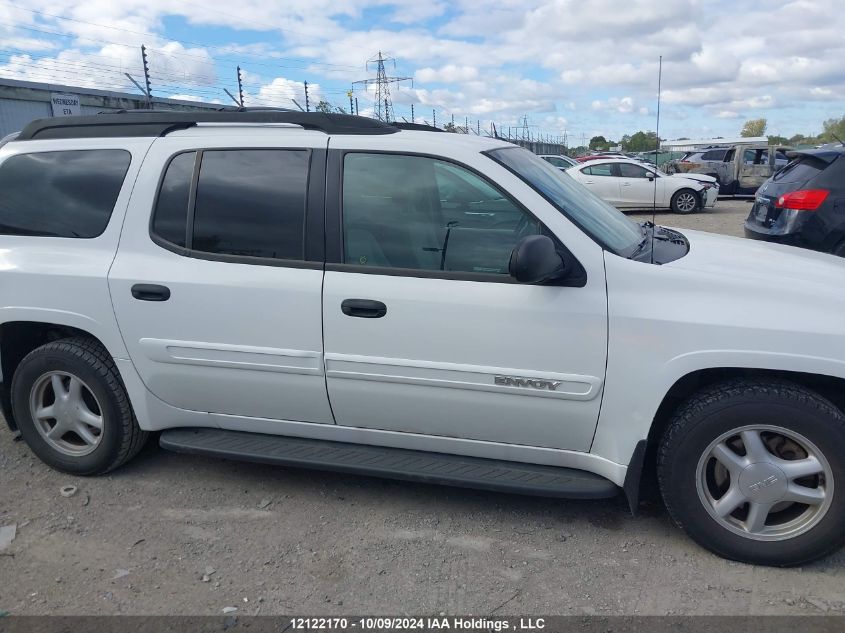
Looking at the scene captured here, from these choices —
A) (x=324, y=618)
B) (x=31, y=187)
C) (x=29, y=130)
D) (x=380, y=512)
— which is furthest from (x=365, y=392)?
(x=29, y=130)

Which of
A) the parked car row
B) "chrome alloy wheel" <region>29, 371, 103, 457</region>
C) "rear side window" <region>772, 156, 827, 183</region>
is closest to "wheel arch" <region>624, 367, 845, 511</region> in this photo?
"chrome alloy wheel" <region>29, 371, 103, 457</region>

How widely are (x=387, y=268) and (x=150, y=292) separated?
1227mm

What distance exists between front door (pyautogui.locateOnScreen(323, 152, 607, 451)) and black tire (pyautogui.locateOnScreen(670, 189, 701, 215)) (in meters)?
15.2

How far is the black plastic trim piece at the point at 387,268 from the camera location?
289 cm

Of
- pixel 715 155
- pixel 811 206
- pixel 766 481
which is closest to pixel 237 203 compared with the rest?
pixel 766 481

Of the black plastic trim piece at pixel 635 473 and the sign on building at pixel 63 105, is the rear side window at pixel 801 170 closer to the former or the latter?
the black plastic trim piece at pixel 635 473

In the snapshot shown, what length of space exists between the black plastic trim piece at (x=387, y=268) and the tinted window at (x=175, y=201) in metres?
0.77

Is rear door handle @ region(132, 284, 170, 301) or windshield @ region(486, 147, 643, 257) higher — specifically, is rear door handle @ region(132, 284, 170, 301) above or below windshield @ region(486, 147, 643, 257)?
below

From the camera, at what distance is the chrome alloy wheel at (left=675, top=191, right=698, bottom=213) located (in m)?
16.9

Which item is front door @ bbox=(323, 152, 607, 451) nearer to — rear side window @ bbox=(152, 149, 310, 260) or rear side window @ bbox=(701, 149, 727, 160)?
rear side window @ bbox=(152, 149, 310, 260)

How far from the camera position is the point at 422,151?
10.5ft

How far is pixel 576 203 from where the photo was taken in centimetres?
331

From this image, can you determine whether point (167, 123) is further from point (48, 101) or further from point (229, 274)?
point (48, 101)

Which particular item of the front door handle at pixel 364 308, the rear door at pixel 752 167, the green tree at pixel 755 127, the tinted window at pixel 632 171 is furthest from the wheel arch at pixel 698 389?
the green tree at pixel 755 127
